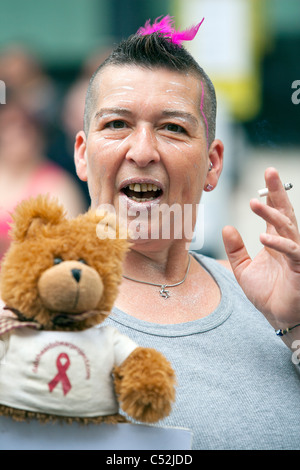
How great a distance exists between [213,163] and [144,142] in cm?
35

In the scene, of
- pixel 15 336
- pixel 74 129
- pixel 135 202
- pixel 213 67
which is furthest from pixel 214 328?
pixel 213 67

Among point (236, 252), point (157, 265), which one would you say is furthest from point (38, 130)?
point (236, 252)

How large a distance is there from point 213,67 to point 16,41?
1.23 meters

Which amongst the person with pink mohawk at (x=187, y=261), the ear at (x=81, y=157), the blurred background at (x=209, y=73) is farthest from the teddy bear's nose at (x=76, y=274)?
the blurred background at (x=209, y=73)

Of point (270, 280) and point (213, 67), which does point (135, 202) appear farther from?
point (213, 67)

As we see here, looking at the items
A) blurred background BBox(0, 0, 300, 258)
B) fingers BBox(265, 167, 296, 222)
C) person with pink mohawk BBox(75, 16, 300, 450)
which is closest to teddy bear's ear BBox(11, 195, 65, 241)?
person with pink mohawk BBox(75, 16, 300, 450)

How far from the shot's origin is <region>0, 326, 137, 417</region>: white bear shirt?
0.83 metres

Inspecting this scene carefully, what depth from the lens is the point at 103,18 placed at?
3.54 m

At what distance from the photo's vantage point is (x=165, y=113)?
1435 mm

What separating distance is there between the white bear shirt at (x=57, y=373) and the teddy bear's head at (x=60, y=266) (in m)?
0.03

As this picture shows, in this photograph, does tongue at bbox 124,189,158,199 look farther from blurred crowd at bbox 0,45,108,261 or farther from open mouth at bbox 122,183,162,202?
blurred crowd at bbox 0,45,108,261

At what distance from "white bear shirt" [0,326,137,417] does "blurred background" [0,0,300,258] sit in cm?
169

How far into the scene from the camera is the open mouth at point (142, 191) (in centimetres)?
141

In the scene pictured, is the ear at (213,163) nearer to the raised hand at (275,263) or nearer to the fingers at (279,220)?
the raised hand at (275,263)
